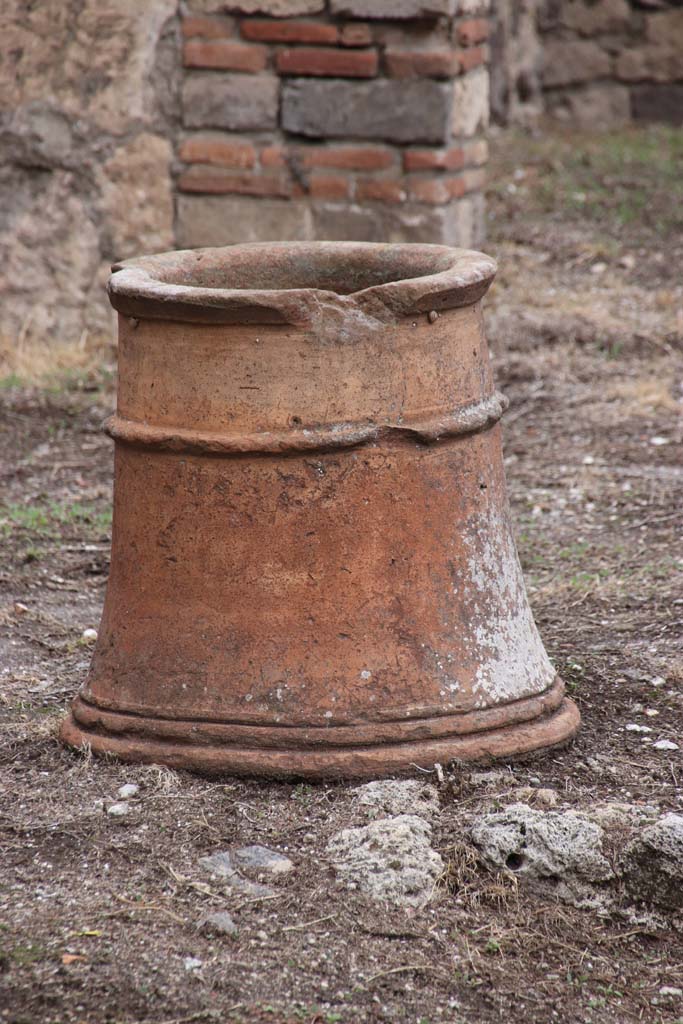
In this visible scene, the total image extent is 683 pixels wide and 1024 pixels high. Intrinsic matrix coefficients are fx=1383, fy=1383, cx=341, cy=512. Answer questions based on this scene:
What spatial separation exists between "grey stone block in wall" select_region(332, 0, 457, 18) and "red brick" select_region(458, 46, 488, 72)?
22 cm

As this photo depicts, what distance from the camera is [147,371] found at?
2574 mm

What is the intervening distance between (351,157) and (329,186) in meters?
0.14

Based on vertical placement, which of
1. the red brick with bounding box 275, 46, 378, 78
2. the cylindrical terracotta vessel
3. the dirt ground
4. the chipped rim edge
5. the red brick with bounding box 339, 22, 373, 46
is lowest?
the dirt ground

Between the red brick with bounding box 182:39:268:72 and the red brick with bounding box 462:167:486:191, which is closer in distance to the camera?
the red brick with bounding box 182:39:268:72

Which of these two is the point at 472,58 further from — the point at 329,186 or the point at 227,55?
the point at 227,55

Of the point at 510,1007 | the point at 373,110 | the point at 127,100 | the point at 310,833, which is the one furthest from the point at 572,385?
the point at 510,1007

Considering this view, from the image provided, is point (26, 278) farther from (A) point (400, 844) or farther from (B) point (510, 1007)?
(B) point (510, 1007)

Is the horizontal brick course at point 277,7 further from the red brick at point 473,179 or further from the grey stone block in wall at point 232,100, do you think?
the red brick at point 473,179

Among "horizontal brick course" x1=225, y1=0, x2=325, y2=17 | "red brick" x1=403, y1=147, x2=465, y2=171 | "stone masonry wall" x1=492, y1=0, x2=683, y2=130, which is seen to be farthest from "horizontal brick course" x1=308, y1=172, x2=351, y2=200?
"stone masonry wall" x1=492, y1=0, x2=683, y2=130

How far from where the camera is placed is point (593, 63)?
10.1m

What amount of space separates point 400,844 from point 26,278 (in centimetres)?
390

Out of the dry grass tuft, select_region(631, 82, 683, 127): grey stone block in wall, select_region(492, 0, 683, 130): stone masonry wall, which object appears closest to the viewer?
the dry grass tuft

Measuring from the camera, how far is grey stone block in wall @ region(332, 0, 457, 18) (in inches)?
199

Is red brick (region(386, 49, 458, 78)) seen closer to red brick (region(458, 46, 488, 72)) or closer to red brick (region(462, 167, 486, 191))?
red brick (region(458, 46, 488, 72))
